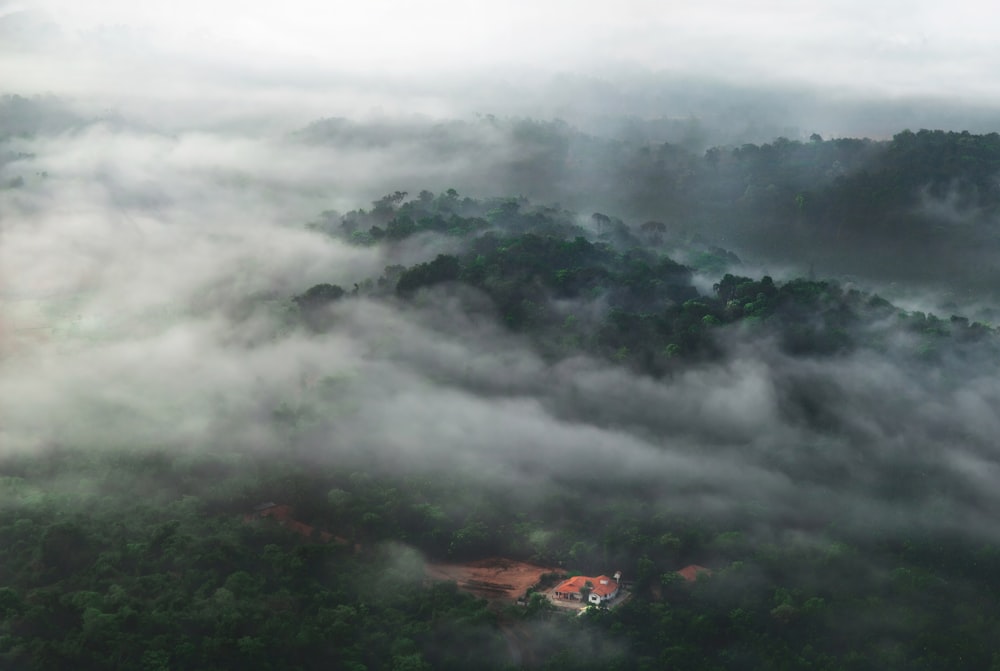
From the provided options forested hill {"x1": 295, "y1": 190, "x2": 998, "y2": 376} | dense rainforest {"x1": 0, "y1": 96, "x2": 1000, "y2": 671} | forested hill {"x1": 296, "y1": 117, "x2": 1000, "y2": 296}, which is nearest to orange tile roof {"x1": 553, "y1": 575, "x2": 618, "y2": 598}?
dense rainforest {"x1": 0, "y1": 96, "x2": 1000, "y2": 671}

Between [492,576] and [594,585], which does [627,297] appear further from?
[594,585]

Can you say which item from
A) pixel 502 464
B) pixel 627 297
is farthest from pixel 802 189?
pixel 502 464

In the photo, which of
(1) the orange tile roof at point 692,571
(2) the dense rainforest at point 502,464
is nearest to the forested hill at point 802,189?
(2) the dense rainforest at point 502,464

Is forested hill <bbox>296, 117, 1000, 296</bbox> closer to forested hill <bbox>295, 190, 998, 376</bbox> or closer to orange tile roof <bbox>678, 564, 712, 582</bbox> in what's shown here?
forested hill <bbox>295, 190, 998, 376</bbox>

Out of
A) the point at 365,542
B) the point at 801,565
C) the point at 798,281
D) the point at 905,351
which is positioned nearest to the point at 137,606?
the point at 365,542

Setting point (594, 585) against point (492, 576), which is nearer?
point (594, 585)

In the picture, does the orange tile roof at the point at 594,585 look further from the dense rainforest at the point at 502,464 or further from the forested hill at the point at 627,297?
the forested hill at the point at 627,297

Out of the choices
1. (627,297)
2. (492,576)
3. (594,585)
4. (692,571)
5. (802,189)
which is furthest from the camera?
(802,189)
